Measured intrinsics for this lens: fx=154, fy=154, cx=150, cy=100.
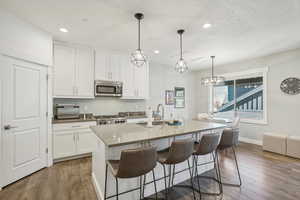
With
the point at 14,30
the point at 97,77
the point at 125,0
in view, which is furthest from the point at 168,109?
the point at 14,30

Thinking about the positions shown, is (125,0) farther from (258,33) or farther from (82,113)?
(82,113)

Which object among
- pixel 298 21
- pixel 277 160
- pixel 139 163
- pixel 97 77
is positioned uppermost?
pixel 298 21

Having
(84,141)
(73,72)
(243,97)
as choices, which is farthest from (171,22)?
(243,97)

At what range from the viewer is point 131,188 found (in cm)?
Result: 201

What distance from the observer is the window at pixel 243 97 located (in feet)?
16.1

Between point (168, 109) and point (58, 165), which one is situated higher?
point (168, 109)

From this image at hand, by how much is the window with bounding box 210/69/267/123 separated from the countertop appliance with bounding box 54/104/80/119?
510 cm

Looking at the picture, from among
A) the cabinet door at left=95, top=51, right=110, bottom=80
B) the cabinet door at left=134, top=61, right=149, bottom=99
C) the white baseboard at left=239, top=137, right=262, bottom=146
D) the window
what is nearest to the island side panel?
the cabinet door at left=95, top=51, right=110, bottom=80

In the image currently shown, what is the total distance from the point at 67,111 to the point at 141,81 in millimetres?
2239

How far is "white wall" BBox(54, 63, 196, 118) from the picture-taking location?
4.46 metres

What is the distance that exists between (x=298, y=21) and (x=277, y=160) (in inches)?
114

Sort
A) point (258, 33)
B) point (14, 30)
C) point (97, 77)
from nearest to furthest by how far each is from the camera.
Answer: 1. point (14, 30)
2. point (258, 33)
3. point (97, 77)

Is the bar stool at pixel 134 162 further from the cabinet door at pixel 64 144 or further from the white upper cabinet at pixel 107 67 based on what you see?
the white upper cabinet at pixel 107 67

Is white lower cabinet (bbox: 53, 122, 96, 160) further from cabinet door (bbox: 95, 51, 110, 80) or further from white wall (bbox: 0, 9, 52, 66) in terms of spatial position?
white wall (bbox: 0, 9, 52, 66)
